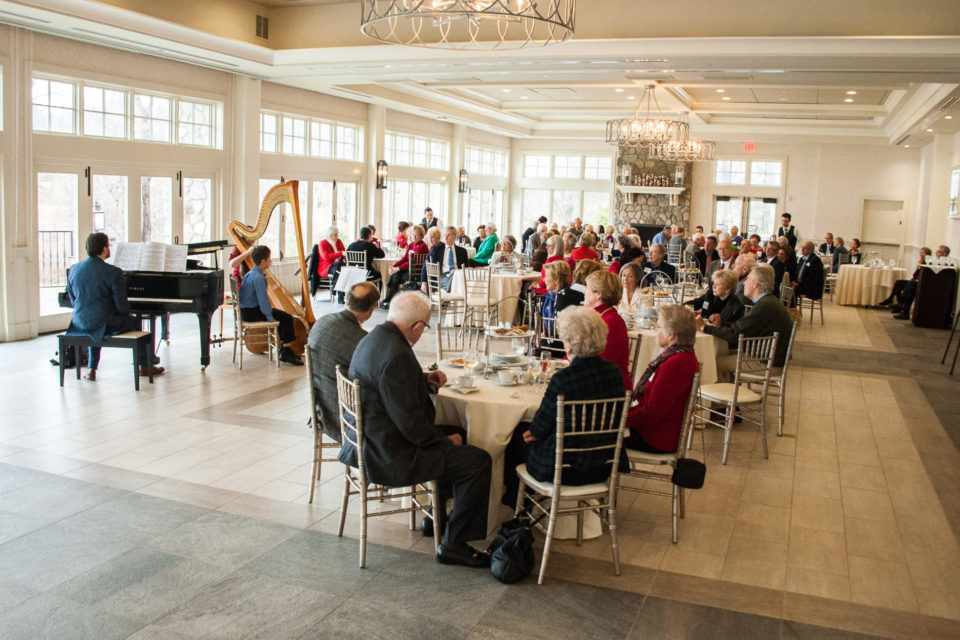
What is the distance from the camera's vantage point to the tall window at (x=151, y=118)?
10367 mm

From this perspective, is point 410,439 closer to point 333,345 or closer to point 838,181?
point 333,345

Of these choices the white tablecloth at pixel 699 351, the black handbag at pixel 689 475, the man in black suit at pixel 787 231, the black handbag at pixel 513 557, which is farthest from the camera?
the man in black suit at pixel 787 231

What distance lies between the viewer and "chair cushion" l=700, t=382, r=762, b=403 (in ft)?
19.4

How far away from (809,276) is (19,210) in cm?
1076

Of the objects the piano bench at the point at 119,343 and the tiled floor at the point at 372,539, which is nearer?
the tiled floor at the point at 372,539

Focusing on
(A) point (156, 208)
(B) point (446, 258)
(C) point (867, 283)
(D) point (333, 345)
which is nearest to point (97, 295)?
(D) point (333, 345)

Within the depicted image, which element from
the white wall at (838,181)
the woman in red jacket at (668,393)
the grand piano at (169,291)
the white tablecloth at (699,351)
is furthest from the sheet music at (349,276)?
the white wall at (838,181)

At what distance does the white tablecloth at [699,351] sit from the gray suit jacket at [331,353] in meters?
2.66

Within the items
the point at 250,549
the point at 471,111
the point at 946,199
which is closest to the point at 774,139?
the point at 946,199

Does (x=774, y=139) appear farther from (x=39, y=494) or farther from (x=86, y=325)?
(x=39, y=494)

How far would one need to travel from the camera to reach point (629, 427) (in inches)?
173

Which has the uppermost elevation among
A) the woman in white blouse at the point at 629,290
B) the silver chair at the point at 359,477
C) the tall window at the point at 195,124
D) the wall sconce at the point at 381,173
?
the tall window at the point at 195,124

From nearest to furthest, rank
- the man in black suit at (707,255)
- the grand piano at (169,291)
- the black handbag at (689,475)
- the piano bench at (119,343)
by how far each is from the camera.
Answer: the black handbag at (689,475) → the piano bench at (119,343) → the grand piano at (169,291) → the man in black suit at (707,255)

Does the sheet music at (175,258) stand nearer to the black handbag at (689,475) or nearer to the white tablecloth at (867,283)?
the black handbag at (689,475)
